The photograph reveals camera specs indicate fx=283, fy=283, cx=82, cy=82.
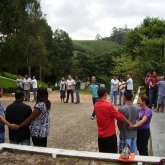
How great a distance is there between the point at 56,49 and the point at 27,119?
46.2m

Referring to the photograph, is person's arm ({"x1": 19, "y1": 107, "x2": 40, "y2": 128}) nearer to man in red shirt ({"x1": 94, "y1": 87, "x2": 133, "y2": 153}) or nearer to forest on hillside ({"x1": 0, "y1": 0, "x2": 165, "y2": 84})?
man in red shirt ({"x1": 94, "y1": 87, "x2": 133, "y2": 153})

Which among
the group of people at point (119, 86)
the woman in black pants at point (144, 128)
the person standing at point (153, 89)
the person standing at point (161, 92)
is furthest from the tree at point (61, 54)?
the woman in black pants at point (144, 128)

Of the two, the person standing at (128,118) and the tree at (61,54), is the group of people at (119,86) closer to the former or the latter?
the person standing at (128,118)

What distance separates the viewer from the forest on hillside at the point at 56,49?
22812mm

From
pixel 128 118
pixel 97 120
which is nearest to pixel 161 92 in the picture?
pixel 128 118

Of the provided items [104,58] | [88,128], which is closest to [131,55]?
[104,58]

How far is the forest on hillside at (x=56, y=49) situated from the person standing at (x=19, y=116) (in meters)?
14.8

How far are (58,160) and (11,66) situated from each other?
69.7ft

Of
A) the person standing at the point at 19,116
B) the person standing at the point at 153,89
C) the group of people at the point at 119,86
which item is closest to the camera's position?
the person standing at the point at 19,116

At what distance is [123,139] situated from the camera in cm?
503

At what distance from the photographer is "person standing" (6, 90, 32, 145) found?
4980 mm

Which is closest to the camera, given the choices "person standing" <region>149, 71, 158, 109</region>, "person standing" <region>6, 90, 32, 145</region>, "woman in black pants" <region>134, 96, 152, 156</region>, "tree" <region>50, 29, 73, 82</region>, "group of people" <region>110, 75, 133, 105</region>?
"person standing" <region>6, 90, 32, 145</region>

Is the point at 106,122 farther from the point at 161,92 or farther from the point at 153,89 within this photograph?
the point at 153,89

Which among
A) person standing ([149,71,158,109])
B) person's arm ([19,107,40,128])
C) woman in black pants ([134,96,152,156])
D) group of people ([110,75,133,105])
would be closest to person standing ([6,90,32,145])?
person's arm ([19,107,40,128])
